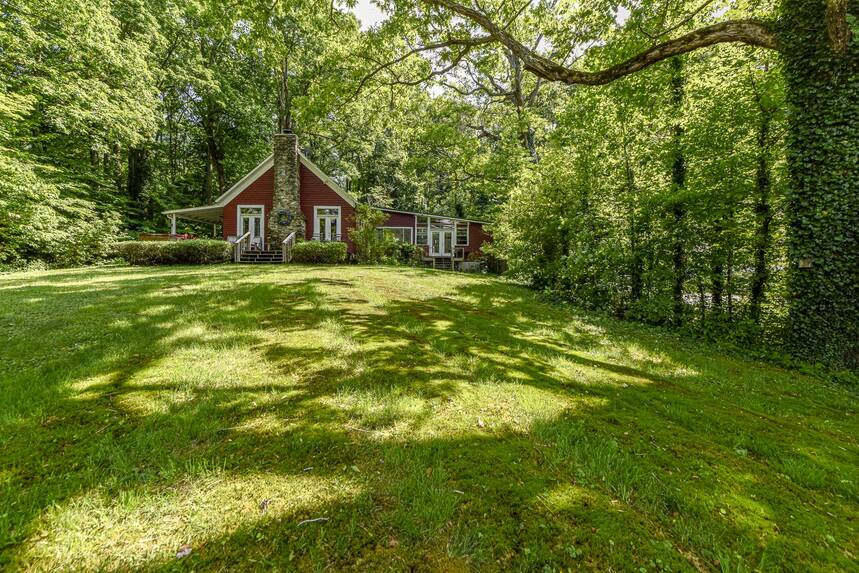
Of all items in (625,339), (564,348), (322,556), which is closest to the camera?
(322,556)

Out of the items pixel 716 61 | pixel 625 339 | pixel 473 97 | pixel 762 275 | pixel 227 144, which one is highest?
pixel 473 97

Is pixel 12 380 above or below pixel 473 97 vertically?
below

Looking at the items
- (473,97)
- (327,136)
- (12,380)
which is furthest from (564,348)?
(327,136)

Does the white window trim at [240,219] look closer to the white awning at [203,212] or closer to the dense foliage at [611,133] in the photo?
the white awning at [203,212]

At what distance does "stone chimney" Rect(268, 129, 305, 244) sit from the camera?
18469 millimetres

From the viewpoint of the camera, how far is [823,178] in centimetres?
536

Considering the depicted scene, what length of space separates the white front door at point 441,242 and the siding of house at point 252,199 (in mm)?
11334

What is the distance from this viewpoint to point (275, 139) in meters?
18.5

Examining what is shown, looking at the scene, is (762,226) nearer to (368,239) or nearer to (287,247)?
(368,239)

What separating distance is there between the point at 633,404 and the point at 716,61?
963cm


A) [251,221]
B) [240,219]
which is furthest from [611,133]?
[240,219]

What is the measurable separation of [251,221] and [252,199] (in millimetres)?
1268

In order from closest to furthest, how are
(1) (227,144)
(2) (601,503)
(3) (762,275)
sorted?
(2) (601,503), (3) (762,275), (1) (227,144)

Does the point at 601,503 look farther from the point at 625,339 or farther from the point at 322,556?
the point at 625,339
